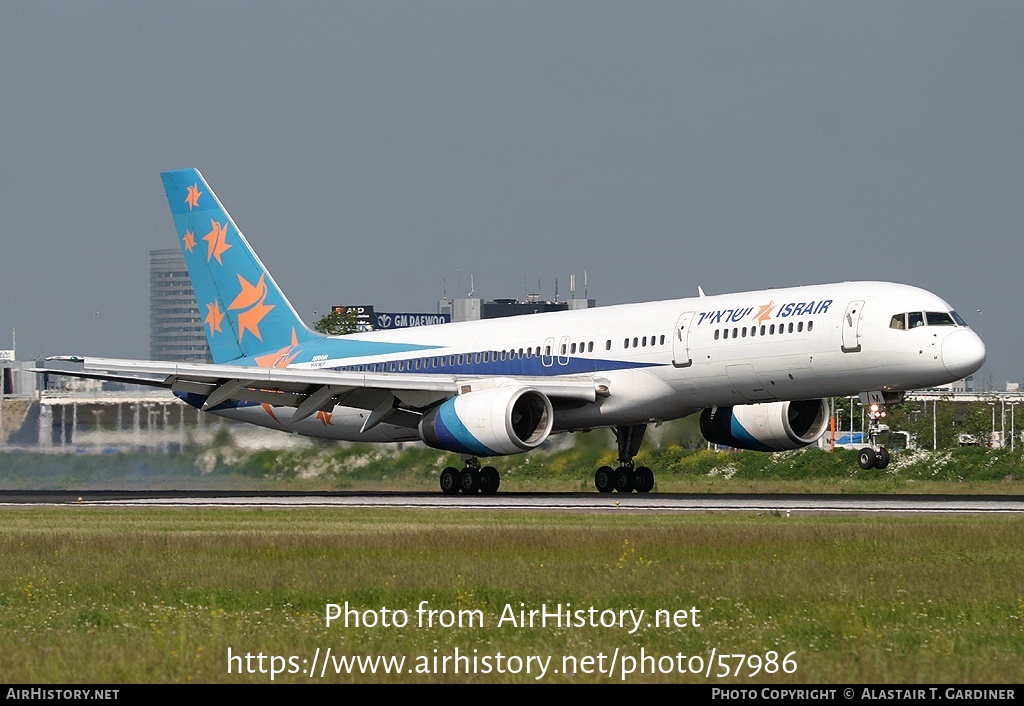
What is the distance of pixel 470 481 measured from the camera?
130ft

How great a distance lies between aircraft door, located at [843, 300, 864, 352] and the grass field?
8269 millimetres

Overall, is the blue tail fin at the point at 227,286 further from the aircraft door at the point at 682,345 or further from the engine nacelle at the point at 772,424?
the aircraft door at the point at 682,345

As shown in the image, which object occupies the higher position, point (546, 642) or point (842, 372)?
point (842, 372)

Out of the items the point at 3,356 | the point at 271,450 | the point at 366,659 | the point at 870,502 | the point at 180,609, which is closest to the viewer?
the point at 366,659

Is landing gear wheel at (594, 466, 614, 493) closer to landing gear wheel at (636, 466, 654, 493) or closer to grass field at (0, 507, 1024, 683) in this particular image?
landing gear wheel at (636, 466, 654, 493)

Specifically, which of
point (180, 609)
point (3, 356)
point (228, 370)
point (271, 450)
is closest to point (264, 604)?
point (180, 609)

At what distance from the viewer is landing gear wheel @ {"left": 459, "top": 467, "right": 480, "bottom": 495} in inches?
1559

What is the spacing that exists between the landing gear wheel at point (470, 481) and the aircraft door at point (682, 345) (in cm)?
578

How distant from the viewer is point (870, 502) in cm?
3353

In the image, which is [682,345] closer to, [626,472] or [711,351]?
[711,351]

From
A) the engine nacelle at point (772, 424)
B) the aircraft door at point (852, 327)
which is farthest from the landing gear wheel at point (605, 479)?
the aircraft door at point (852, 327)
